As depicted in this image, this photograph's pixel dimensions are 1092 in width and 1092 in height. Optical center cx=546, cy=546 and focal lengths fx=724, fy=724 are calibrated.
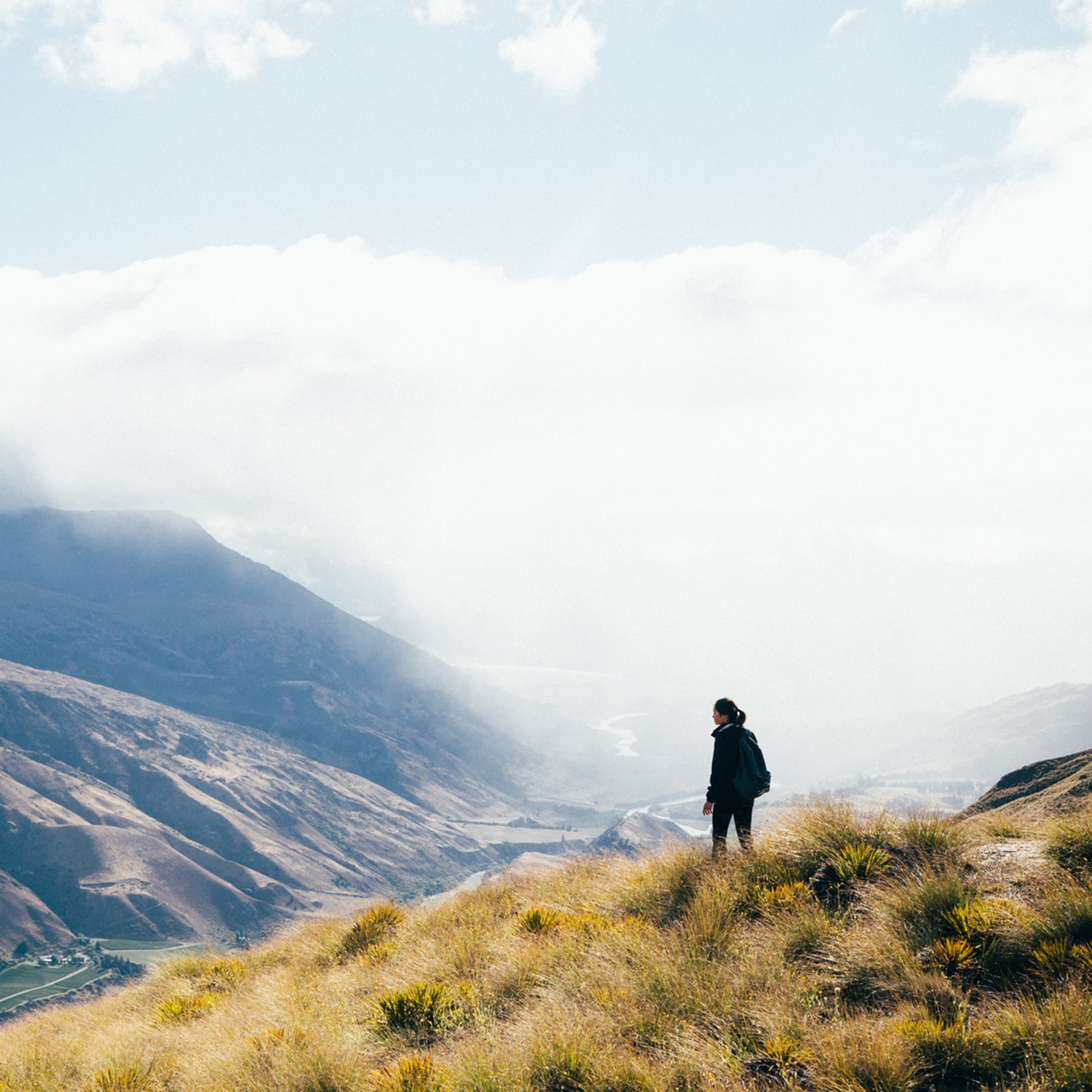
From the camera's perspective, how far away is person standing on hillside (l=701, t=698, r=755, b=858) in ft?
34.7

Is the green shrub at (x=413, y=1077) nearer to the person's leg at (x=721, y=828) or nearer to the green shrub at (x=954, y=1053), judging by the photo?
the green shrub at (x=954, y=1053)

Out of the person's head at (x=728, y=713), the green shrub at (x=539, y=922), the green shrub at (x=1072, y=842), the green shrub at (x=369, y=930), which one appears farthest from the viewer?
the green shrub at (x=369, y=930)

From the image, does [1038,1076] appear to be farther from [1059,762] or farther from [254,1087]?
[1059,762]

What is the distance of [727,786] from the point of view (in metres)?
10.5

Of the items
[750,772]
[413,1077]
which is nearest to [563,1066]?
[413,1077]

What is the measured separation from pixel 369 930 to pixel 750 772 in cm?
803

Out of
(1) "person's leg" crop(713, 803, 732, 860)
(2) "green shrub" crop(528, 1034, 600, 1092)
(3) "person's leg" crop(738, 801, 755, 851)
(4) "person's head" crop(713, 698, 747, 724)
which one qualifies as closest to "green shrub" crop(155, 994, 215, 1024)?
(2) "green shrub" crop(528, 1034, 600, 1092)

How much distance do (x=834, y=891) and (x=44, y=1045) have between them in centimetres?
1170

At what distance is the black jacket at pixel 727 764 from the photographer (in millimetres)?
10568

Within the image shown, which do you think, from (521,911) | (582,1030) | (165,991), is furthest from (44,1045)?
(582,1030)

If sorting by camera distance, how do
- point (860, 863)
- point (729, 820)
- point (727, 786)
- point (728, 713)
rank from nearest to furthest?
point (860, 863), point (727, 786), point (729, 820), point (728, 713)

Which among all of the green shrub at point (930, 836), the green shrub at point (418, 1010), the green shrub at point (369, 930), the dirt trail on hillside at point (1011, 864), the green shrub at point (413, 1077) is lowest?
the green shrub at point (369, 930)

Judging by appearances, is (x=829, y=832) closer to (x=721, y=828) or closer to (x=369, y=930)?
(x=721, y=828)

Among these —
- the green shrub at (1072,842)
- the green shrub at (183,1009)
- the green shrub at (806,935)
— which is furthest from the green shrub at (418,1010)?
the green shrub at (1072,842)
